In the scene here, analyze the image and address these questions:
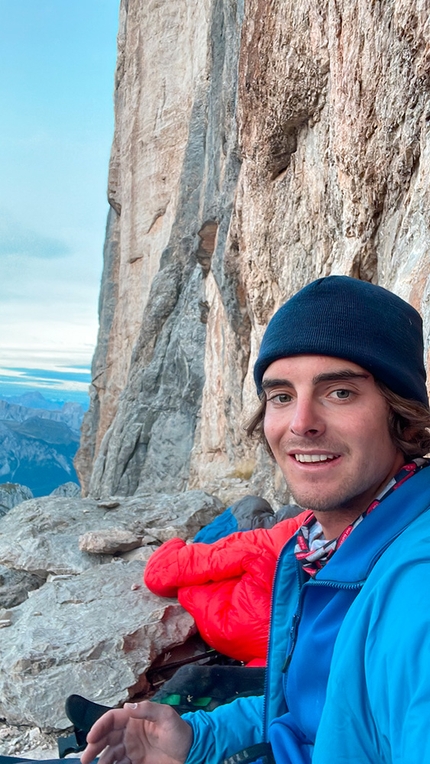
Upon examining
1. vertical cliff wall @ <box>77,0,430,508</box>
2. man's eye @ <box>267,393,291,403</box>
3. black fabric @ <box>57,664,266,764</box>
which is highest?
vertical cliff wall @ <box>77,0,430,508</box>

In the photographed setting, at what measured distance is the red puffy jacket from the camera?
3441 mm

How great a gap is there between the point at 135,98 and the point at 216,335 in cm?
1538

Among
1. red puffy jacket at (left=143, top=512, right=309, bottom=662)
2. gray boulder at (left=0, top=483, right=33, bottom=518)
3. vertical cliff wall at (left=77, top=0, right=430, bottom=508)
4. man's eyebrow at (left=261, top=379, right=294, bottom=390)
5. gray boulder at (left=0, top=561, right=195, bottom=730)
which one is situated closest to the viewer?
man's eyebrow at (left=261, top=379, right=294, bottom=390)

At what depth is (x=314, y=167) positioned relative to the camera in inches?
241

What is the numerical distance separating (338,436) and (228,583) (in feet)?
8.91

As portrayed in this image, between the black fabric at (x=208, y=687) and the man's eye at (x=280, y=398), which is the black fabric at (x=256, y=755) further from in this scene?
the black fabric at (x=208, y=687)

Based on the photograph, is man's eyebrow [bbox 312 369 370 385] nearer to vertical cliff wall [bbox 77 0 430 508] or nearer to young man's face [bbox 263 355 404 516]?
young man's face [bbox 263 355 404 516]

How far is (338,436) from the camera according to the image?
57.7 inches

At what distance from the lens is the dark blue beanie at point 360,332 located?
1.46m

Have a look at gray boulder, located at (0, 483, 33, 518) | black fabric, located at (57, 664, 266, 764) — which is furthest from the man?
gray boulder, located at (0, 483, 33, 518)

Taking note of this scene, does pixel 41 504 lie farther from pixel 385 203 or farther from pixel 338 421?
pixel 338 421

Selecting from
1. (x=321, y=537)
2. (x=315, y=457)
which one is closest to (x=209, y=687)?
(x=321, y=537)

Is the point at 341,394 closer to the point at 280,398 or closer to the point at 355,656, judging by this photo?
the point at 280,398

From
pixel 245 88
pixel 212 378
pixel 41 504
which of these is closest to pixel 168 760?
pixel 41 504
